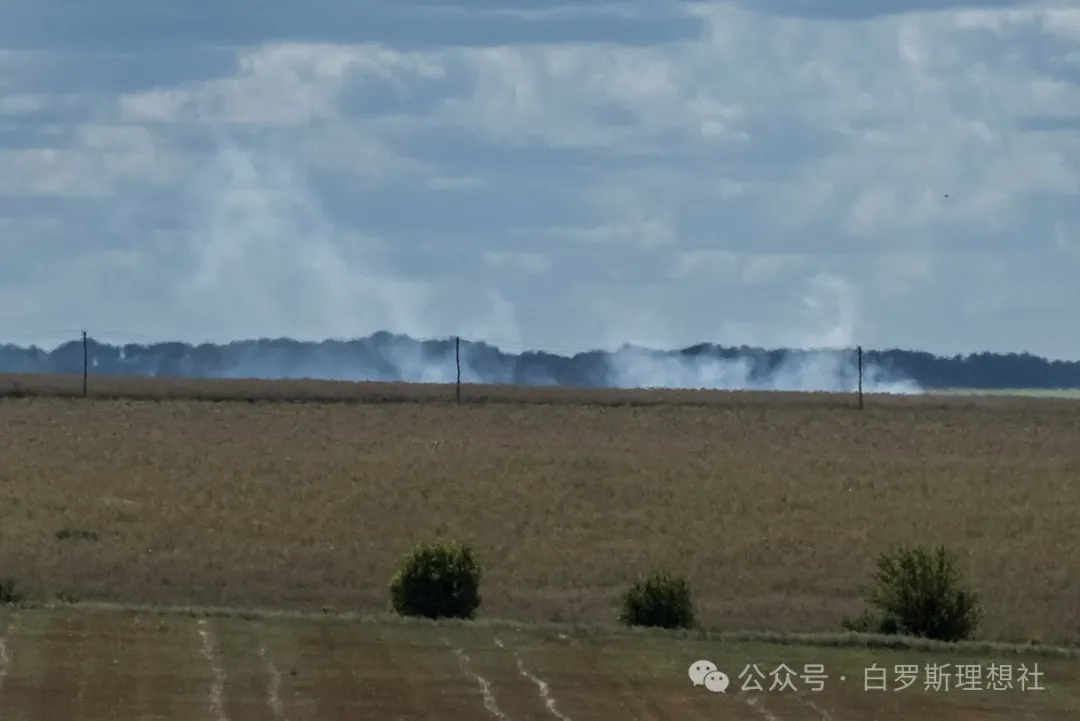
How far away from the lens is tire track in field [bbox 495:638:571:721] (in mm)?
19656

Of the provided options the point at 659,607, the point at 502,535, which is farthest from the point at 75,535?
the point at 659,607

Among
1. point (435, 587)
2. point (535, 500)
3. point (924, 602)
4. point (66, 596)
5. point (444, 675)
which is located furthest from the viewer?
point (535, 500)

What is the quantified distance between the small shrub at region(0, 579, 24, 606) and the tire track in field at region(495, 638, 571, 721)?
10086 mm

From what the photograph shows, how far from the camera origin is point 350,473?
6162 centimetres

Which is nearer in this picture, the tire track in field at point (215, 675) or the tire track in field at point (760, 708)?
the tire track in field at point (215, 675)

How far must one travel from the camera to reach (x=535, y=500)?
5800 cm

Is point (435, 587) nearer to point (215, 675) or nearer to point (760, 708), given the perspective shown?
point (215, 675)

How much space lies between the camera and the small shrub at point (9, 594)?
103 ft

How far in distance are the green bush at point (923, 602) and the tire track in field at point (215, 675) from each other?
1080cm

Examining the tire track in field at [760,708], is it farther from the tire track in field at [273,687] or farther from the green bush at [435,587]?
the green bush at [435,587]

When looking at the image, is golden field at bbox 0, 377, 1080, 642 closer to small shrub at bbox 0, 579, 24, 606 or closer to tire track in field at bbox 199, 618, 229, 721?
small shrub at bbox 0, 579, 24, 606

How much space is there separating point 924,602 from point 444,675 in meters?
11.0

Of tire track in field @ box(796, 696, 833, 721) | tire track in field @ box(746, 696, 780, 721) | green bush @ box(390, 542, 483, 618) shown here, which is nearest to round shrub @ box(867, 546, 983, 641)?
green bush @ box(390, 542, 483, 618)

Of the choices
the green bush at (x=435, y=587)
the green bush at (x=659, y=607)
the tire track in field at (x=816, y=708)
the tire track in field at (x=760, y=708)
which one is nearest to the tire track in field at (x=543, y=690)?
the tire track in field at (x=760, y=708)
